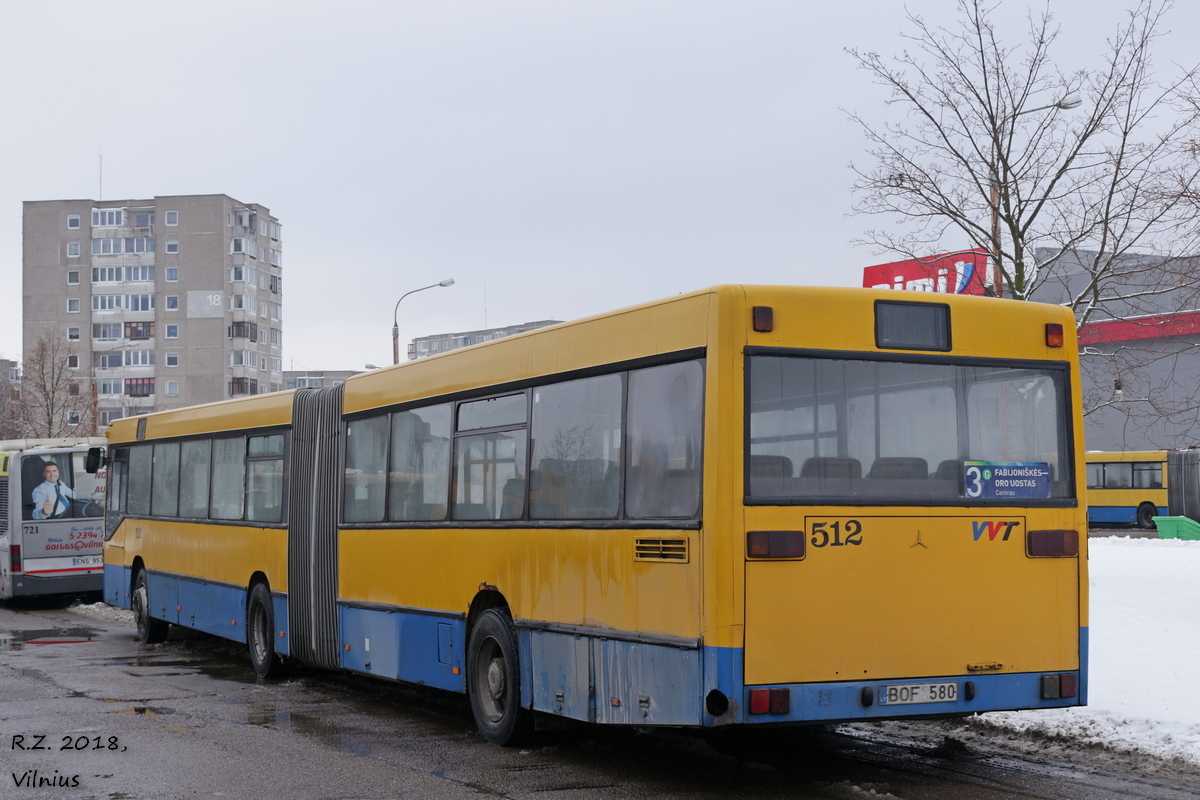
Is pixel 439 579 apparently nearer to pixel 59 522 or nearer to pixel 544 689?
pixel 544 689

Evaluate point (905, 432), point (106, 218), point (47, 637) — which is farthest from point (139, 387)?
point (905, 432)

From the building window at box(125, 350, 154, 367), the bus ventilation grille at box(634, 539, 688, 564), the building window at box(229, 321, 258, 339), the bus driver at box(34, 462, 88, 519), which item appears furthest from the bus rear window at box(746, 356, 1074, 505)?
the building window at box(125, 350, 154, 367)

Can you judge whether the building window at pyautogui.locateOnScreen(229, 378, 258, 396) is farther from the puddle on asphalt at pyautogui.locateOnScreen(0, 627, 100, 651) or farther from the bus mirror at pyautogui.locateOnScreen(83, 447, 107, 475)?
the bus mirror at pyautogui.locateOnScreen(83, 447, 107, 475)

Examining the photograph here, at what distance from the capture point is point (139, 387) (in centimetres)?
10750

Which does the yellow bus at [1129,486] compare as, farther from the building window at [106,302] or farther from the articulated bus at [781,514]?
the building window at [106,302]

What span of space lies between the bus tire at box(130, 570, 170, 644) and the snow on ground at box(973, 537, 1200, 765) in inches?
444

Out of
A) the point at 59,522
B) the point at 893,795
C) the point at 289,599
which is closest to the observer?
the point at 893,795

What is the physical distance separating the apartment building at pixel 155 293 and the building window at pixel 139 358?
0.08 metres

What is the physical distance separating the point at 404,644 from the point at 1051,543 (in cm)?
537

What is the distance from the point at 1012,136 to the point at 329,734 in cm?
1181

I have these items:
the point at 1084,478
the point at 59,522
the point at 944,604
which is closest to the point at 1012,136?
the point at 1084,478

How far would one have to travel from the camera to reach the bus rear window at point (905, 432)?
7.50 meters

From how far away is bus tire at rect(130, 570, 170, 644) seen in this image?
1761cm

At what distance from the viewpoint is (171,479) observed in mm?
17141
